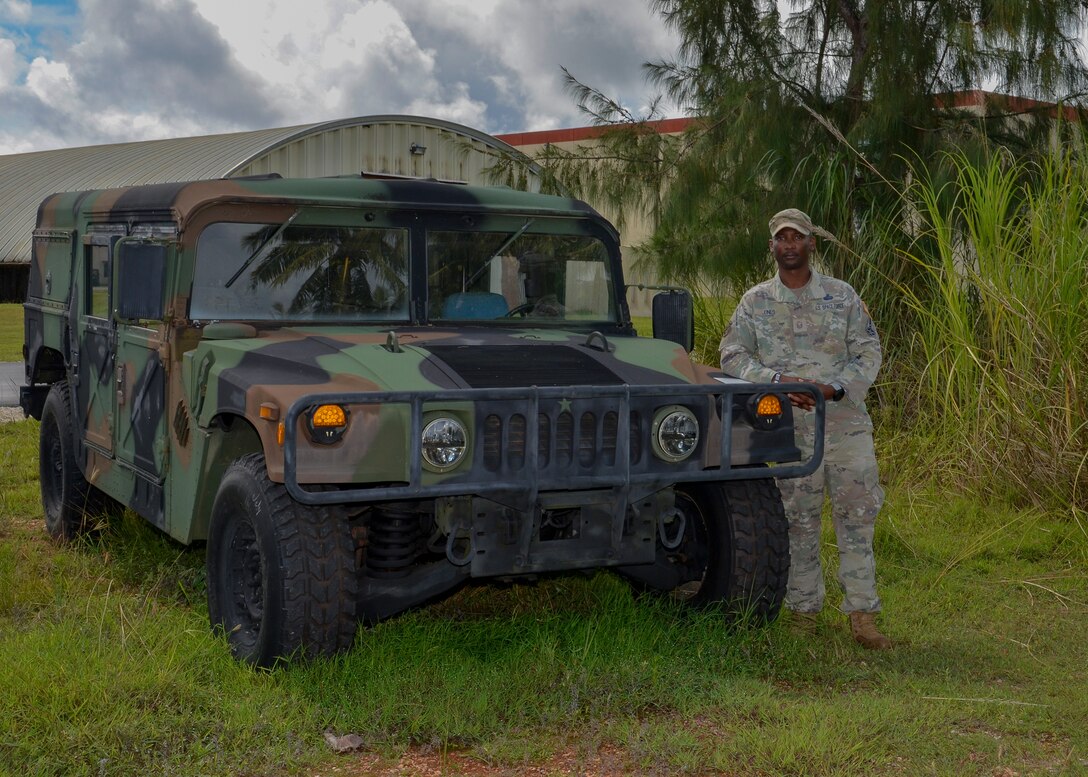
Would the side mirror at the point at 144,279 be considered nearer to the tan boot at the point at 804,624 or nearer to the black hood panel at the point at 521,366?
the black hood panel at the point at 521,366

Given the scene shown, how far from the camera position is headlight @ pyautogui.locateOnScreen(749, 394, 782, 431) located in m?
4.46

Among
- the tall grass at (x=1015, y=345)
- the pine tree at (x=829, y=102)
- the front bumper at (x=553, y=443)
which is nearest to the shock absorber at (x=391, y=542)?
the front bumper at (x=553, y=443)

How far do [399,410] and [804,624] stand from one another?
212cm

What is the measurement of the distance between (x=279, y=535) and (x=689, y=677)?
1384mm

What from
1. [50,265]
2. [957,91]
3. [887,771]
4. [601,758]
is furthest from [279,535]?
[957,91]

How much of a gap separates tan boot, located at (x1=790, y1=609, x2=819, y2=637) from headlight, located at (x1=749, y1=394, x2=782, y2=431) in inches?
38.1

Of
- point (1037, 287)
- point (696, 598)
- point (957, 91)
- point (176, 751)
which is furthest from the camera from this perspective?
point (957, 91)

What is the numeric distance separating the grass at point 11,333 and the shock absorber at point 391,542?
1326 centimetres

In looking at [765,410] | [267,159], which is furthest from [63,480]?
[267,159]

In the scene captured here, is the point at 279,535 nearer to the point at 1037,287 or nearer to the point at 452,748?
the point at 452,748

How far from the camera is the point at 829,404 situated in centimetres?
508

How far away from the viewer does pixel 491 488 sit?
3.94 meters

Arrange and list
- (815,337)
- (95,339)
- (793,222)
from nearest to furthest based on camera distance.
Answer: (793,222)
(815,337)
(95,339)

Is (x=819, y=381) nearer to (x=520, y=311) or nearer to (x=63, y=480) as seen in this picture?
(x=520, y=311)
